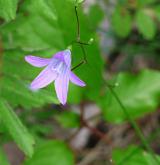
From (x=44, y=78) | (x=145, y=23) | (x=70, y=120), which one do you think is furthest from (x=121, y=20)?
(x=44, y=78)

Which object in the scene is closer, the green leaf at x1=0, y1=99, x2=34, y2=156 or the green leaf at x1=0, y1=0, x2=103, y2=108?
the green leaf at x1=0, y1=99, x2=34, y2=156

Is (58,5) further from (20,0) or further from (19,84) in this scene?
(19,84)

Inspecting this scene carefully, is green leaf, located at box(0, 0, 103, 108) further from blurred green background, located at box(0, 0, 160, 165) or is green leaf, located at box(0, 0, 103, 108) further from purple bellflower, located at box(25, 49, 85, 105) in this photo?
purple bellflower, located at box(25, 49, 85, 105)

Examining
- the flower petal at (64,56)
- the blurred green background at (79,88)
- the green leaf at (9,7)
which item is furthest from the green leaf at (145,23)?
the green leaf at (9,7)

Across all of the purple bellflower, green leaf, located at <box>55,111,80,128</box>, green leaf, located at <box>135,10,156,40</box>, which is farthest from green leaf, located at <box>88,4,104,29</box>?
the purple bellflower

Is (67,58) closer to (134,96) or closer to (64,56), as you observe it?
(64,56)
